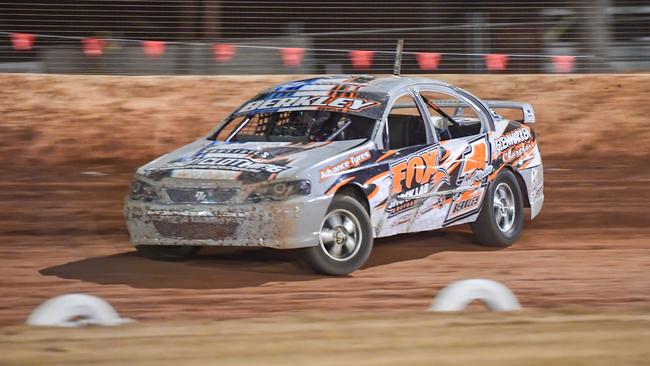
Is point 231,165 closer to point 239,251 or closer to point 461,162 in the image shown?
point 239,251

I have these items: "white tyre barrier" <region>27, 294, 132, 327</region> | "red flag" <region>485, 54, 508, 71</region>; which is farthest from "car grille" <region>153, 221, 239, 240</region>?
"red flag" <region>485, 54, 508, 71</region>

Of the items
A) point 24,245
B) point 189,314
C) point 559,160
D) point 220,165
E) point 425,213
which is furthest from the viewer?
point 559,160

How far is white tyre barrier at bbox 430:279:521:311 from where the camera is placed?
6797 mm

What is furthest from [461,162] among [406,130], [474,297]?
[474,297]

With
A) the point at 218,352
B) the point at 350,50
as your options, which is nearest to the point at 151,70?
the point at 350,50

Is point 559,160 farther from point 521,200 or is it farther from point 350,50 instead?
point 521,200

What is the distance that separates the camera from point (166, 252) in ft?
29.3

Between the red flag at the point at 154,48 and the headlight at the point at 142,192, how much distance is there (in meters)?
8.27

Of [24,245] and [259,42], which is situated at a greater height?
[259,42]

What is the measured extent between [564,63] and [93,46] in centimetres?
686

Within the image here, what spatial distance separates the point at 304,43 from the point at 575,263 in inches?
336

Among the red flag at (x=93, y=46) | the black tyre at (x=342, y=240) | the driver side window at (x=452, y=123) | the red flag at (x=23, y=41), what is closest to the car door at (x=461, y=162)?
the driver side window at (x=452, y=123)

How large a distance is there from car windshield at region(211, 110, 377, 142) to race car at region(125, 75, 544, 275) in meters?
0.01

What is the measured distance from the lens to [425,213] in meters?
9.13
